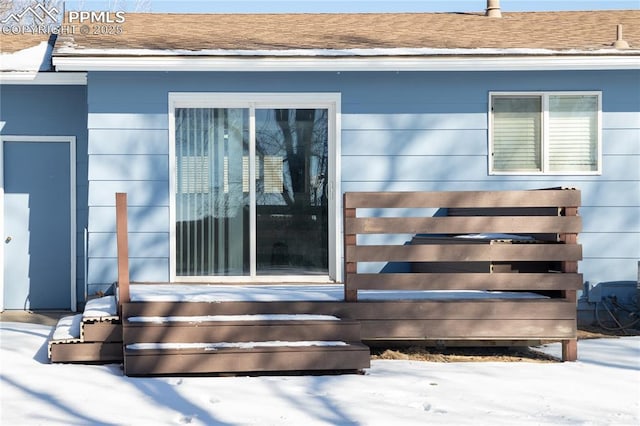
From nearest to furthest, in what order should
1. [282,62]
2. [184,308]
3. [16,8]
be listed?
1. [184,308]
2. [282,62]
3. [16,8]

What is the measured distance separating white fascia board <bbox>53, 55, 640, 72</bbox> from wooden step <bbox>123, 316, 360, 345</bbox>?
307 cm

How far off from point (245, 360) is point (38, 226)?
15.1ft

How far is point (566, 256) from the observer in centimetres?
698

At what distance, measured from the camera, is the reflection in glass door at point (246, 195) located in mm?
8969

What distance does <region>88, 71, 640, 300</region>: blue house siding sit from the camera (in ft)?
28.7

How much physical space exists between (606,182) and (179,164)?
469 centimetres

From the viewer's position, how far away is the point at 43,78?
9.14m

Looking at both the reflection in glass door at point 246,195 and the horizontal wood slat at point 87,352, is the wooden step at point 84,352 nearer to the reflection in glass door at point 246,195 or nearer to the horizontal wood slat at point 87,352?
the horizontal wood slat at point 87,352

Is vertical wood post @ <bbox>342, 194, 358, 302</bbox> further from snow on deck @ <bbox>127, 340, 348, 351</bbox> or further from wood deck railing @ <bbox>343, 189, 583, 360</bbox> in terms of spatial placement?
snow on deck @ <bbox>127, 340, 348, 351</bbox>

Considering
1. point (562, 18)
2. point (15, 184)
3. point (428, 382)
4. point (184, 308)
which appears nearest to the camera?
point (428, 382)

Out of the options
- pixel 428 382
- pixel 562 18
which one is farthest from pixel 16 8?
pixel 428 382

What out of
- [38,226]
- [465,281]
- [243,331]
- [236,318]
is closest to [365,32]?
[465,281]

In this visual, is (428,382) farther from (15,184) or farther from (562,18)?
(562,18)

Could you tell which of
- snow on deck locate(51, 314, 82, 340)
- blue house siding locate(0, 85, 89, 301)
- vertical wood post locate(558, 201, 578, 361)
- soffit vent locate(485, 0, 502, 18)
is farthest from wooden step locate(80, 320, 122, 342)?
soffit vent locate(485, 0, 502, 18)
